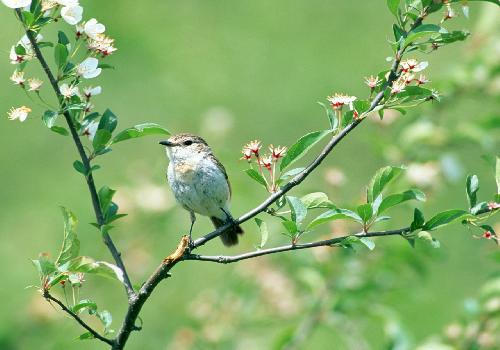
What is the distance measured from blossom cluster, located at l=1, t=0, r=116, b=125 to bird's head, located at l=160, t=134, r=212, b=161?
1.84 meters

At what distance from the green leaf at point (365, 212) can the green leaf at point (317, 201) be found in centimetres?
8

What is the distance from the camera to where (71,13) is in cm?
228

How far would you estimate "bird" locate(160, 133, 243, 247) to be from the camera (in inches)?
159

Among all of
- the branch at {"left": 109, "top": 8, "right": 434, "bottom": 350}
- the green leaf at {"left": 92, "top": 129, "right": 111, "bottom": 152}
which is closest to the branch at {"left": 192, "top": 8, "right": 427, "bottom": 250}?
the branch at {"left": 109, "top": 8, "right": 434, "bottom": 350}

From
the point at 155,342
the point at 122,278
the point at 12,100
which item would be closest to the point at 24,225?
the point at 12,100

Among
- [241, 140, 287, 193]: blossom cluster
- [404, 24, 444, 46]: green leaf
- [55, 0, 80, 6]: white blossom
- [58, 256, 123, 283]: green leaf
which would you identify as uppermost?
[55, 0, 80, 6]: white blossom

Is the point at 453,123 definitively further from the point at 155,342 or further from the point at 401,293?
the point at 155,342

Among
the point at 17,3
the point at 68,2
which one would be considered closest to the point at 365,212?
the point at 68,2

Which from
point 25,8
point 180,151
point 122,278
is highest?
point 25,8

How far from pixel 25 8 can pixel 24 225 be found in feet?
19.5

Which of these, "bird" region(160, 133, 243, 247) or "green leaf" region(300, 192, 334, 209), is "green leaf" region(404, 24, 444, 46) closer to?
"green leaf" region(300, 192, 334, 209)

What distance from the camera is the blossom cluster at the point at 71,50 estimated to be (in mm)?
2266

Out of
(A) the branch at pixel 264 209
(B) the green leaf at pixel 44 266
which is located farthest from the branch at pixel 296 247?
(B) the green leaf at pixel 44 266

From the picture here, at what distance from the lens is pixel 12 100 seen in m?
9.09
